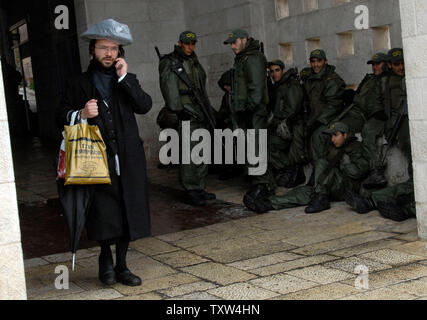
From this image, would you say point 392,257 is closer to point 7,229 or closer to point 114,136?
point 114,136

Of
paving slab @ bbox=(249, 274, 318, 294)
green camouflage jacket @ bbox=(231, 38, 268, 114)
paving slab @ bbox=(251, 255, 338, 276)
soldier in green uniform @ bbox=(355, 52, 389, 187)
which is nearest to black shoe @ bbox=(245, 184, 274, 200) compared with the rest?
green camouflage jacket @ bbox=(231, 38, 268, 114)

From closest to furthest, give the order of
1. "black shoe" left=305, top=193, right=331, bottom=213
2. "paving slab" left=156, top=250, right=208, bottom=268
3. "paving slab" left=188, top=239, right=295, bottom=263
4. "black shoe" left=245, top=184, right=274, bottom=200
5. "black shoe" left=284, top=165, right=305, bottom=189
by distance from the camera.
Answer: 1. "paving slab" left=156, top=250, right=208, bottom=268
2. "paving slab" left=188, top=239, right=295, bottom=263
3. "black shoe" left=305, top=193, right=331, bottom=213
4. "black shoe" left=245, top=184, right=274, bottom=200
5. "black shoe" left=284, top=165, right=305, bottom=189

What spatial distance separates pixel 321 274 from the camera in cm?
487

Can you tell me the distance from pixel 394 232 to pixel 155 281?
217 cm

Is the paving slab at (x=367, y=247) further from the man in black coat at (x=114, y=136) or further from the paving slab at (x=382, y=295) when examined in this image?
the man in black coat at (x=114, y=136)

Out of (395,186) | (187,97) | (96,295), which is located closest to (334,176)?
(395,186)

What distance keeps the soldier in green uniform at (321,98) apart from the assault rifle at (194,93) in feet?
3.84

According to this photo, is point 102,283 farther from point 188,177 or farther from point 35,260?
point 188,177

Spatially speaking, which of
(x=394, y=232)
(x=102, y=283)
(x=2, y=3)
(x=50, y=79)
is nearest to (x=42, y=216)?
(x=102, y=283)

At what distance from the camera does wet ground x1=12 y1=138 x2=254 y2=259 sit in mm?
6734

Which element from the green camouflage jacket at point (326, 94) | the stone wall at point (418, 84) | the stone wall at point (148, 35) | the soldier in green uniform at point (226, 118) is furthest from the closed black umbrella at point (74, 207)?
the stone wall at point (148, 35)

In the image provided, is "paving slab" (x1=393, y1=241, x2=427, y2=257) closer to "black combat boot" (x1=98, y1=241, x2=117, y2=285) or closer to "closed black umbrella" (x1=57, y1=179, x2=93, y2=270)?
"black combat boot" (x1=98, y1=241, x2=117, y2=285)

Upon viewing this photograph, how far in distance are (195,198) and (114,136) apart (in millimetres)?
3189

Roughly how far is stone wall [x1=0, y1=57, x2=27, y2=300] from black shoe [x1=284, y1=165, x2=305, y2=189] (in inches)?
183
